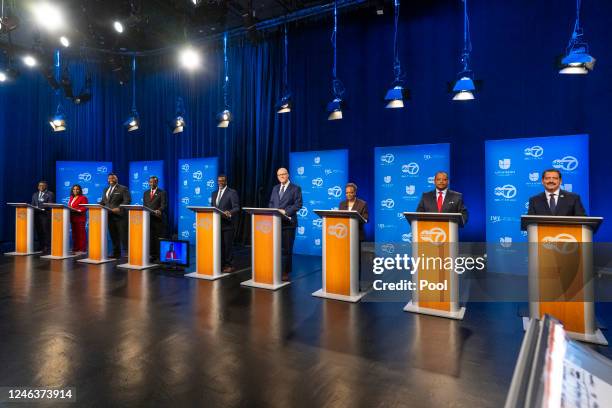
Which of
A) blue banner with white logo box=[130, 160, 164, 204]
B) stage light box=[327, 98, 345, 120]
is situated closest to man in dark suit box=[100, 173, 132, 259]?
blue banner with white logo box=[130, 160, 164, 204]

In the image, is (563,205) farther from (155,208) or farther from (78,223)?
(78,223)

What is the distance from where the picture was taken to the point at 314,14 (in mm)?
7859

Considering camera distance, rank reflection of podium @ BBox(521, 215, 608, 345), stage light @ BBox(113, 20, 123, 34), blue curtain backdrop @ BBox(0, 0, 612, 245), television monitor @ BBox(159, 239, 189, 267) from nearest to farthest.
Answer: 1. reflection of podium @ BBox(521, 215, 608, 345)
2. blue curtain backdrop @ BBox(0, 0, 612, 245)
3. television monitor @ BBox(159, 239, 189, 267)
4. stage light @ BBox(113, 20, 123, 34)

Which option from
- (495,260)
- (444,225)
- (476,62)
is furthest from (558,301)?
(476,62)

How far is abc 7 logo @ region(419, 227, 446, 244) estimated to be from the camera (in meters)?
3.66

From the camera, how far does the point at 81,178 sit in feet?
32.8

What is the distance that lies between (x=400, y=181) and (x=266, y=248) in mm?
3210

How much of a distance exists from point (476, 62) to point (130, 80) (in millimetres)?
9450

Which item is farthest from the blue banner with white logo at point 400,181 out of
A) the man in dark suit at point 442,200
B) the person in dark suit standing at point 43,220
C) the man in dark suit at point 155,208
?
the person in dark suit standing at point 43,220

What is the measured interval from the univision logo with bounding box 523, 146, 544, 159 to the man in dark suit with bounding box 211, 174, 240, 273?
15.9 ft

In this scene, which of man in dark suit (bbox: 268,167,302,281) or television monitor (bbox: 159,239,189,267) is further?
television monitor (bbox: 159,239,189,267)

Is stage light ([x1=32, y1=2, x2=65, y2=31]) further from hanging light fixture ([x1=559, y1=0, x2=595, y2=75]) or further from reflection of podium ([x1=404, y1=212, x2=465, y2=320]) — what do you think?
hanging light fixture ([x1=559, y1=0, x2=595, y2=75])

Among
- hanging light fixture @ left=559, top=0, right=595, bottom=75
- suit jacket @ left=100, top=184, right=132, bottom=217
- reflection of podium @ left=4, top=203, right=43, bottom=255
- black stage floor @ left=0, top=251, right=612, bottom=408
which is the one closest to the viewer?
black stage floor @ left=0, top=251, right=612, bottom=408

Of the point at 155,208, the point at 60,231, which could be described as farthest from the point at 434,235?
the point at 60,231
